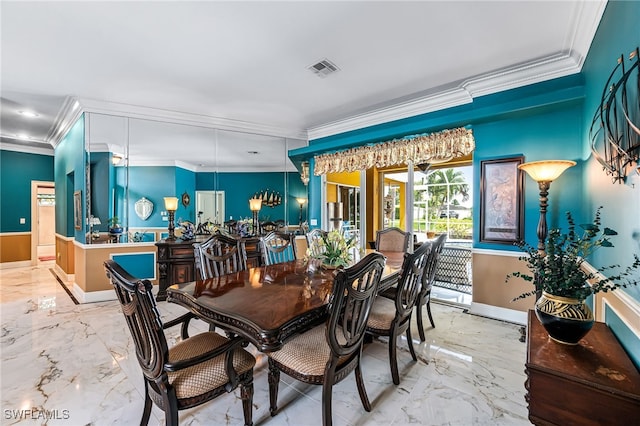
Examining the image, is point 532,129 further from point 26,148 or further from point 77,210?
point 26,148

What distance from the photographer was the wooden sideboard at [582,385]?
959 millimetres

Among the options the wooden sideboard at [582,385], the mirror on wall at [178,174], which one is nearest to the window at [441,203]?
the mirror on wall at [178,174]

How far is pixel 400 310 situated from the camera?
209cm

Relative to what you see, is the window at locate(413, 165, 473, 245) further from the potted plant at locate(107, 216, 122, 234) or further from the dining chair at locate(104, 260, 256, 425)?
the potted plant at locate(107, 216, 122, 234)

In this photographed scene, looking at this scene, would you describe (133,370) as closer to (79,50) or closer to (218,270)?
(218,270)

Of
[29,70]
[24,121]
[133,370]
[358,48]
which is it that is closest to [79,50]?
[29,70]

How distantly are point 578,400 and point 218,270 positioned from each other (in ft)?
7.93

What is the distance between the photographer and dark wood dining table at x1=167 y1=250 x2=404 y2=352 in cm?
136

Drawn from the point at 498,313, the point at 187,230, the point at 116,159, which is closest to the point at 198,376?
the point at 187,230

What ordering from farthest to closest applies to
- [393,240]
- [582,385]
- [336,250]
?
[393,240] < [336,250] < [582,385]

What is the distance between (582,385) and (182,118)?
5177 millimetres

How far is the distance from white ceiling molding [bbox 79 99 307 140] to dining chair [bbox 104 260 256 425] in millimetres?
3676

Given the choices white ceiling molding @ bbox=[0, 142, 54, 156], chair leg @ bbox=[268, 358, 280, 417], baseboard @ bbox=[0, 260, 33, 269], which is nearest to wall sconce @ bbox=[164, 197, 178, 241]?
chair leg @ bbox=[268, 358, 280, 417]

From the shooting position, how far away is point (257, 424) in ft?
5.57
